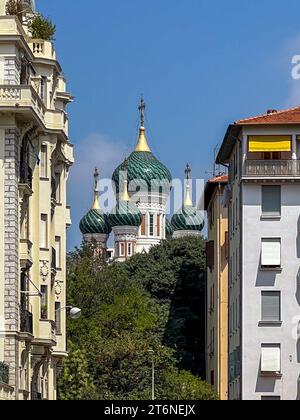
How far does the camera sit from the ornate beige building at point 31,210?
181 ft

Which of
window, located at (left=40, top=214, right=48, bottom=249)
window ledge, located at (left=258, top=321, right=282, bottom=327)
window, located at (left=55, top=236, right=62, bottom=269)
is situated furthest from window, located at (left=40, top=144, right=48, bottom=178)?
window ledge, located at (left=258, top=321, right=282, bottom=327)

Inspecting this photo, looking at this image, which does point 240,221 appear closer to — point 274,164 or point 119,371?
point 274,164

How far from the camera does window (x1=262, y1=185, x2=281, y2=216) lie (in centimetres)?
8169

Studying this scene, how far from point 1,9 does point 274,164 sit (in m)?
26.9

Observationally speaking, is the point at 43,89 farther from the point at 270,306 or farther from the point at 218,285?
the point at 218,285

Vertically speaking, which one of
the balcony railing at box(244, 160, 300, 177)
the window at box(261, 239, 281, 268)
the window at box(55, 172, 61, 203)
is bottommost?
the window at box(261, 239, 281, 268)

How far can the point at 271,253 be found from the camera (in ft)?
267

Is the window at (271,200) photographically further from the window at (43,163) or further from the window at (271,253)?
the window at (43,163)

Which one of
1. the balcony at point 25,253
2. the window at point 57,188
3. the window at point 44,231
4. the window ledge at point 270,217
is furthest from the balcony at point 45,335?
the window ledge at point 270,217

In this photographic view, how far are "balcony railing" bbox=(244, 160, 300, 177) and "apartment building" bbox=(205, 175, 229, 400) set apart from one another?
15.0 metres

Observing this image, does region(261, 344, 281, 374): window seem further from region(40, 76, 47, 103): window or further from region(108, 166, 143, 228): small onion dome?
region(108, 166, 143, 228): small onion dome

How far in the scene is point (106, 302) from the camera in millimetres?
118875

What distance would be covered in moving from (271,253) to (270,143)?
5.43 m
